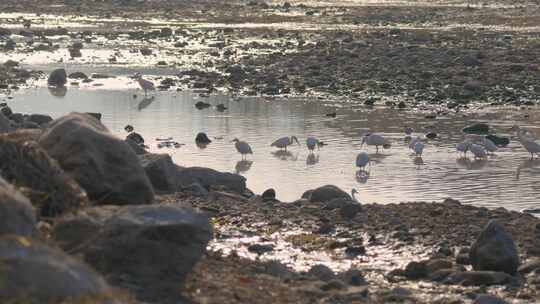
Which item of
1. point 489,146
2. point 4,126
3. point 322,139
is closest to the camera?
point 4,126

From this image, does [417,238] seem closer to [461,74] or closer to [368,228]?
[368,228]

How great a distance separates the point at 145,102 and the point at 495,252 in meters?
16.0

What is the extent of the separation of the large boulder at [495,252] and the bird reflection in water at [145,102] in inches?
581

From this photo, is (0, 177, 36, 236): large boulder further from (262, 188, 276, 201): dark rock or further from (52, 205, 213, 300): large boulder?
(262, 188, 276, 201): dark rock

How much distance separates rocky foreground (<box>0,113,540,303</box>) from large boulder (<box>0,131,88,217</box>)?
0.4 inches

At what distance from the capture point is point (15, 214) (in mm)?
7398

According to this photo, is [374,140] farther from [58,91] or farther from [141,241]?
[141,241]

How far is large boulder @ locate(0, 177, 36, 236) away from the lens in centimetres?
731

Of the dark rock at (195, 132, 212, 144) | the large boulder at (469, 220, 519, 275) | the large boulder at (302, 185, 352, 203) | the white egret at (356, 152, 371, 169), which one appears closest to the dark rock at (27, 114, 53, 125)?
the dark rock at (195, 132, 212, 144)

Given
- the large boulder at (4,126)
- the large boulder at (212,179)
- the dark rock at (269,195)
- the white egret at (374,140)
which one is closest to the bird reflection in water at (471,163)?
the white egret at (374,140)

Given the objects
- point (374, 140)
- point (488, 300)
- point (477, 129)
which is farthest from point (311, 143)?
point (488, 300)

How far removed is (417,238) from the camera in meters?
12.9

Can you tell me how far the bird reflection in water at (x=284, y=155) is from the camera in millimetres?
19781

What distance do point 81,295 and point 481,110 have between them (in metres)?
19.2
